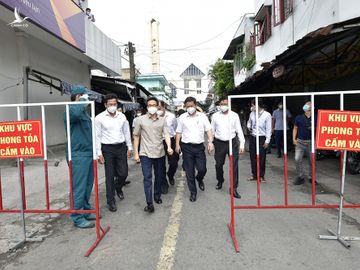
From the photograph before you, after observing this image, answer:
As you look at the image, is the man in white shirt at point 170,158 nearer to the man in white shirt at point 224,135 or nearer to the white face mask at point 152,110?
the man in white shirt at point 224,135

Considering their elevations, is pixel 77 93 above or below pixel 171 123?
above

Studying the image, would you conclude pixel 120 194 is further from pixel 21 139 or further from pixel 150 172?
pixel 21 139

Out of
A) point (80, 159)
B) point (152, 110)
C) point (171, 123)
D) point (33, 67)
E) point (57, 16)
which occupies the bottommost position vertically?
point (80, 159)

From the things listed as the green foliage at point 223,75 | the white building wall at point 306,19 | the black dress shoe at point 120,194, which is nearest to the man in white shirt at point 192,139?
the black dress shoe at point 120,194

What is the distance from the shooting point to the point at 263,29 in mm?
17094

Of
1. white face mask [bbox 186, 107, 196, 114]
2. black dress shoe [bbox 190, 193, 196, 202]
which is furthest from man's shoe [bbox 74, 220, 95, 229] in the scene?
white face mask [bbox 186, 107, 196, 114]

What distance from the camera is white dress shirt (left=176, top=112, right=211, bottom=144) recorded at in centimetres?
591

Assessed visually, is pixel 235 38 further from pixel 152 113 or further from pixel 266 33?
pixel 152 113

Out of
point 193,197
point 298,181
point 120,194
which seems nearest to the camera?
point 193,197

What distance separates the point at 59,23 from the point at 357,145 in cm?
1044

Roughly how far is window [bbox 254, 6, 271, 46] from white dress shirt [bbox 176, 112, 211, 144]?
36.8 feet

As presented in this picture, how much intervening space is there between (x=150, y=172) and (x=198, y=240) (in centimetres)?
165

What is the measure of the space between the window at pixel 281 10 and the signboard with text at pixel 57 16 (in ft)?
26.0

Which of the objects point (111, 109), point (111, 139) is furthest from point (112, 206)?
point (111, 109)
